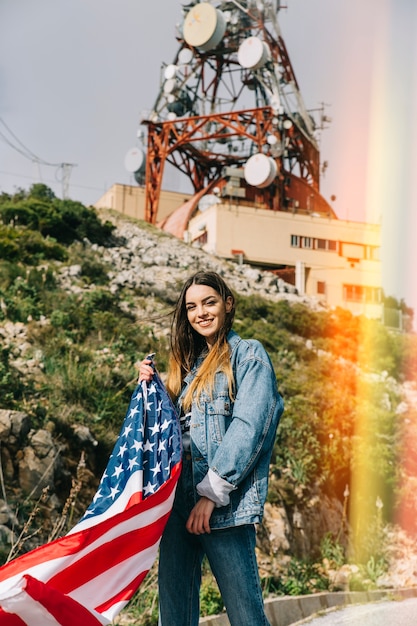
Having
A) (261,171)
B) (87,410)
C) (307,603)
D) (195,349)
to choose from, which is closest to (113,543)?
(195,349)

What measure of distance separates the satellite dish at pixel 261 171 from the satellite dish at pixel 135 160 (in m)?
6.90

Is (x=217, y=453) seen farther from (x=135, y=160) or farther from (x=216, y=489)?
(x=135, y=160)

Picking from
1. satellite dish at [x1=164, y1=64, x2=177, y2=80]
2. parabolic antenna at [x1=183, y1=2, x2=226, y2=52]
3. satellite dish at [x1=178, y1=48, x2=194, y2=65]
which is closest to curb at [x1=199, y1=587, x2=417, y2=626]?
parabolic antenna at [x1=183, y1=2, x2=226, y2=52]

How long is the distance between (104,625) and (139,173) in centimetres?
3159

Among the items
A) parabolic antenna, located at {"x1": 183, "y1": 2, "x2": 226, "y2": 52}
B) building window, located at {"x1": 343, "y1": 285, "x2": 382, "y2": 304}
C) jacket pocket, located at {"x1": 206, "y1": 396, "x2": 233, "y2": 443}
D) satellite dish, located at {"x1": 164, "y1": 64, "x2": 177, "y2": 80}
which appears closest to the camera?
jacket pocket, located at {"x1": 206, "y1": 396, "x2": 233, "y2": 443}

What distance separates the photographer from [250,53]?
2830 centimetres

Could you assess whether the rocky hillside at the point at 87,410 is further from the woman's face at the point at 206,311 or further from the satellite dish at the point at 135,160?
the satellite dish at the point at 135,160

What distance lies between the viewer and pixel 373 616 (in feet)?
13.6

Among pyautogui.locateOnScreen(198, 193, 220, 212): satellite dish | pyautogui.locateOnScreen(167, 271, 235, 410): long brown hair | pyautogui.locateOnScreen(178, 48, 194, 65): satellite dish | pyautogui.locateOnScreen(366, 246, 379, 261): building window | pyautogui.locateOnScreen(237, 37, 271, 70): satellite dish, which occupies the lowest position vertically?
pyautogui.locateOnScreen(167, 271, 235, 410): long brown hair

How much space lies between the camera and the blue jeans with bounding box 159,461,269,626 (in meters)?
2.07

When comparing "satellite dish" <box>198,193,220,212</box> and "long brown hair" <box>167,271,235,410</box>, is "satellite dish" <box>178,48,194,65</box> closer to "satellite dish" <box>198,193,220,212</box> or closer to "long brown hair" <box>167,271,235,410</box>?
"satellite dish" <box>198,193,220,212</box>

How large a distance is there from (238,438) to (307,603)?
8.94ft

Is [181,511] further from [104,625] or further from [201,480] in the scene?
[104,625]

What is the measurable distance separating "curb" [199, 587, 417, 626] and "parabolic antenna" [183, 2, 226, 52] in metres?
27.7
